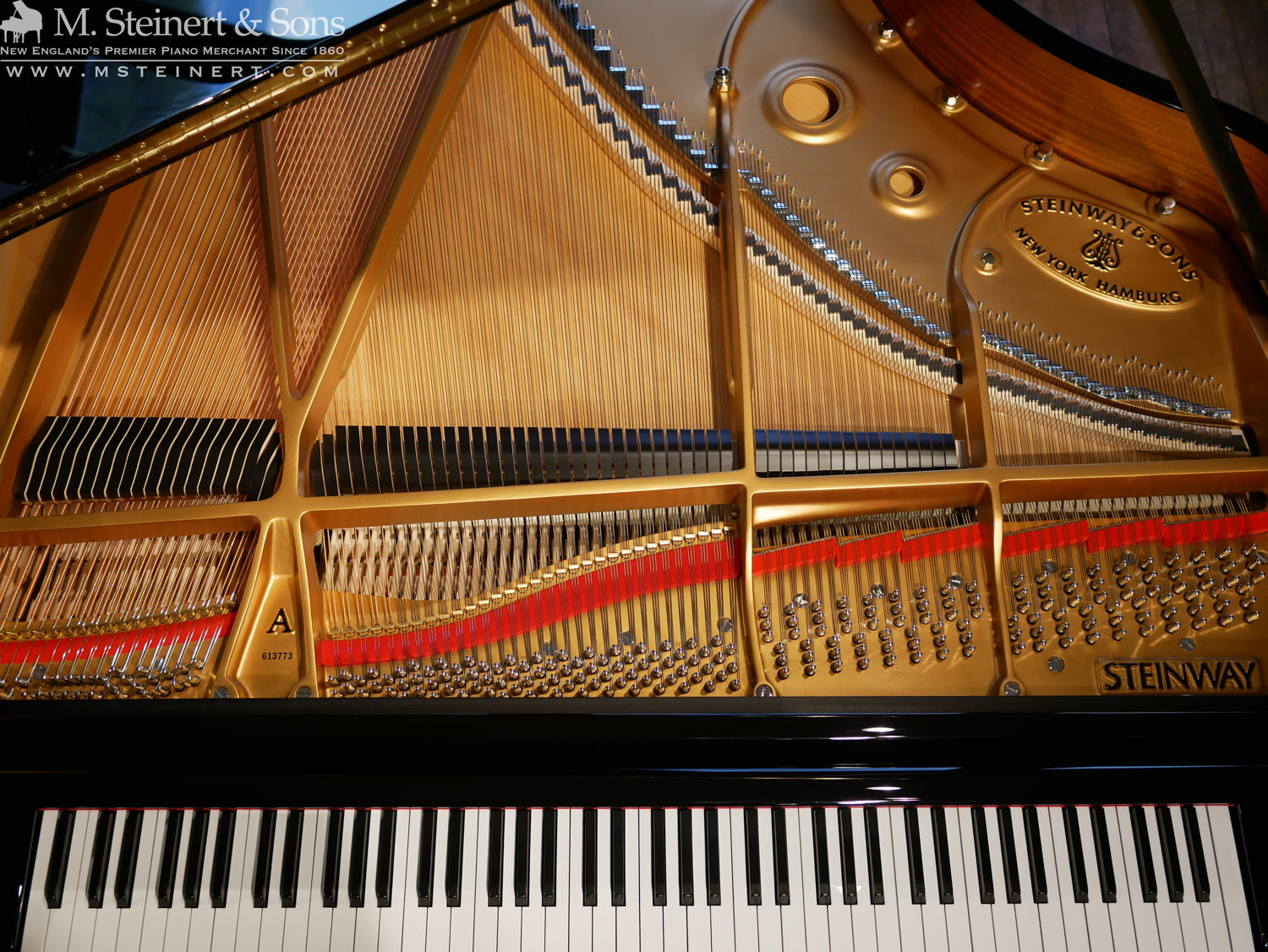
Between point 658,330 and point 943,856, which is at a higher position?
point 658,330

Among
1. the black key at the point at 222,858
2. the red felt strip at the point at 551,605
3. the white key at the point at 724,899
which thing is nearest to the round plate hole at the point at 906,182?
the red felt strip at the point at 551,605

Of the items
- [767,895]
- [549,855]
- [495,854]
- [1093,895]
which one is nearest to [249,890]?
[495,854]

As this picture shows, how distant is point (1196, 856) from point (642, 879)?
1231 mm

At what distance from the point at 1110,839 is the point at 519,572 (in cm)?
150

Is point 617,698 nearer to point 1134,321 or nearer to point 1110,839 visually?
point 1110,839

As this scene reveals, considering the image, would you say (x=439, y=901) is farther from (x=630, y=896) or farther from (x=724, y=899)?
(x=724, y=899)

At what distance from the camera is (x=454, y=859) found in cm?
217

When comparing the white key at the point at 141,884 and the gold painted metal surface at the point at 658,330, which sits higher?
the gold painted metal surface at the point at 658,330

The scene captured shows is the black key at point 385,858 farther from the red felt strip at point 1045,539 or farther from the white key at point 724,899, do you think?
the red felt strip at point 1045,539

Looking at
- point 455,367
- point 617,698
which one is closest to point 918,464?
point 617,698

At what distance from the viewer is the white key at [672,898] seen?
213 cm

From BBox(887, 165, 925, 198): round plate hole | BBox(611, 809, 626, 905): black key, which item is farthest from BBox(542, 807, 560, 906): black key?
BBox(887, 165, 925, 198): round plate hole

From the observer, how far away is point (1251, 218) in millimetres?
2309

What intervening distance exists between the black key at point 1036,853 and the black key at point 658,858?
0.81m
